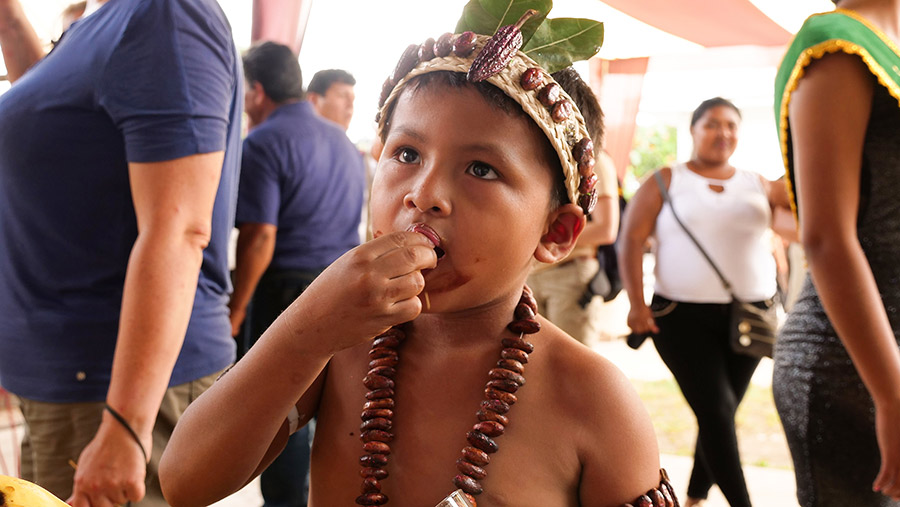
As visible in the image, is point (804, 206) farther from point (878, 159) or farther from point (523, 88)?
point (523, 88)

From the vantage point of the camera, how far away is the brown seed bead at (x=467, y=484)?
111 cm

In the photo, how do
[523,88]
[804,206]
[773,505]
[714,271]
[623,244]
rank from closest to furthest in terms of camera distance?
[523,88] < [804,206] < [714,271] < [623,244] < [773,505]

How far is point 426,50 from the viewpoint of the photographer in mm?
1239

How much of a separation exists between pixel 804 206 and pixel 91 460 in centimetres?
158

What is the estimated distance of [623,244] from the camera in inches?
163

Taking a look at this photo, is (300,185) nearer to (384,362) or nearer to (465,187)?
(384,362)

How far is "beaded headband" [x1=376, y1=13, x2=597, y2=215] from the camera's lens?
116cm

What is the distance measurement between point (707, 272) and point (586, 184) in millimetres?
2659

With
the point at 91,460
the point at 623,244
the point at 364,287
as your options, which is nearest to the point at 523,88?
the point at 364,287

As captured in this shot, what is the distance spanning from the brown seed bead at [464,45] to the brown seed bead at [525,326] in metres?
0.46

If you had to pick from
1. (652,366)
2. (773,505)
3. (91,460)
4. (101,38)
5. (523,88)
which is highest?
(523,88)

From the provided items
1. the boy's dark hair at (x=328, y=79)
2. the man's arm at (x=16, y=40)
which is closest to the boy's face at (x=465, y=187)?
the man's arm at (x=16, y=40)

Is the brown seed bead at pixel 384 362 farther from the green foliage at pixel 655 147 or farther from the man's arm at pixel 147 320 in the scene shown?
the green foliage at pixel 655 147

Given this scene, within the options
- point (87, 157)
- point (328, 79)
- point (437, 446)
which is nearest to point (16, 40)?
point (87, 157)
